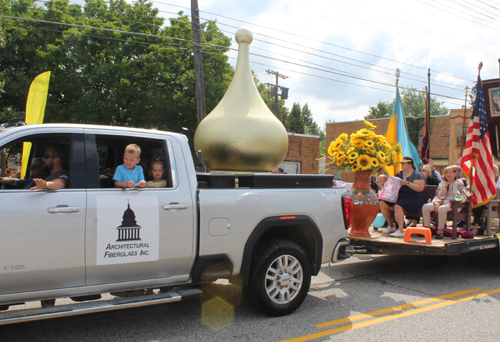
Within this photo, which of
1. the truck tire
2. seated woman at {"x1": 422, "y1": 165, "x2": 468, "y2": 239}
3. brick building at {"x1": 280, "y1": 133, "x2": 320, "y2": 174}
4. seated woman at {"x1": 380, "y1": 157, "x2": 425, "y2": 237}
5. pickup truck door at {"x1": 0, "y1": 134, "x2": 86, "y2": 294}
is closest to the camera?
pickup truck door at {"x1": 0, "y1": 134, "x2": 86, "y2": 294}

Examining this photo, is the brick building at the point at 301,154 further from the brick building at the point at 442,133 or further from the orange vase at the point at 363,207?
the orange vase at the point at 363,207

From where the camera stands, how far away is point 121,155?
14.6ft

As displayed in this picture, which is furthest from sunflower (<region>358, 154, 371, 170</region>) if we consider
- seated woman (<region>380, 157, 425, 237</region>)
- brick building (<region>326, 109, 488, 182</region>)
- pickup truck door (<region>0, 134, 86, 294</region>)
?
brick building (<region>326, 109, 488, 182</region>)

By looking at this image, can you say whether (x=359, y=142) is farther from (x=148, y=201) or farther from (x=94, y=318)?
(x=94, y=318)

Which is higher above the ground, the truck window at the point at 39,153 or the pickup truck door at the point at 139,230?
the truck window at the point at 39,153

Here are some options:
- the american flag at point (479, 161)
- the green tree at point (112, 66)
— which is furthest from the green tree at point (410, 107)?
the american flag at point (479, 161)

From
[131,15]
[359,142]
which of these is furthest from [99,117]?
[359,142]

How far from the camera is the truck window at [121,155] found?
13.0 ft

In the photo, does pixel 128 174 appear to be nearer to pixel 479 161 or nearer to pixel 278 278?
pixel 278 278

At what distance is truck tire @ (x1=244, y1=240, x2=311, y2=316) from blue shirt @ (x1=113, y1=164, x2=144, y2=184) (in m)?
1.47

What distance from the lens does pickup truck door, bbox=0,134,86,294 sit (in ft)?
10.2

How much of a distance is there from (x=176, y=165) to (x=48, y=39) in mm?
22710

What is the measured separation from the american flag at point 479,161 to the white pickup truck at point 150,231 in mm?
3240

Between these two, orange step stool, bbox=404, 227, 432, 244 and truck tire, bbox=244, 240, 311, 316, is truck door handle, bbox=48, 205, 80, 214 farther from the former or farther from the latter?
orange step stool, bbox=404, 227, 432, 244
